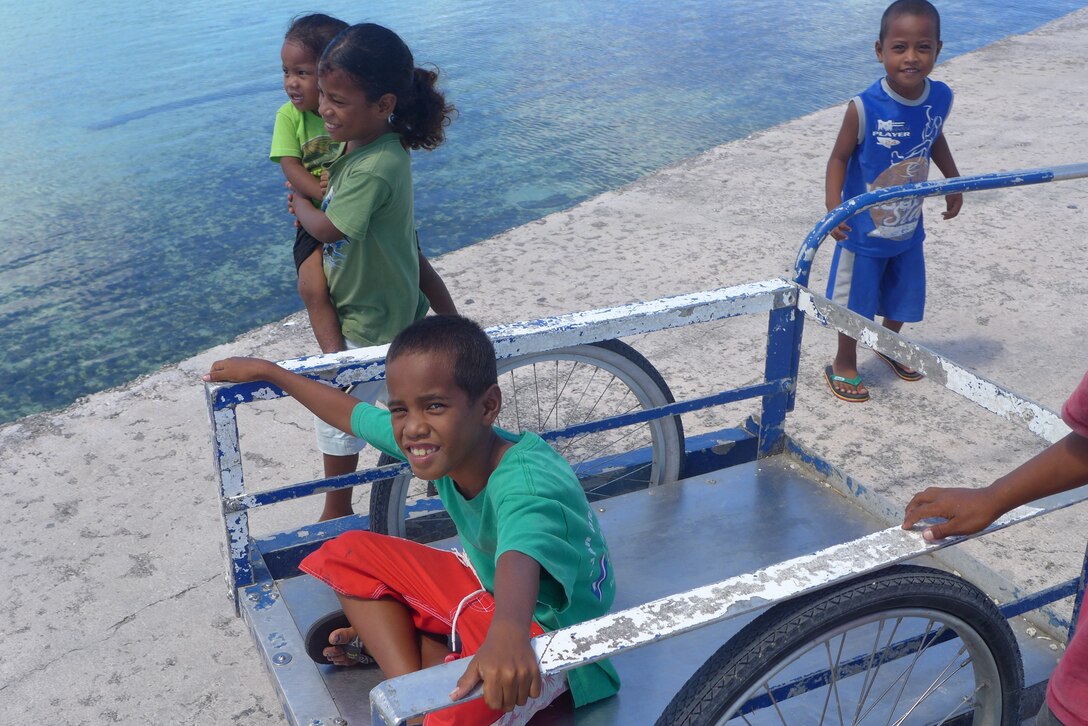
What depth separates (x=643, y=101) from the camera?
745cm

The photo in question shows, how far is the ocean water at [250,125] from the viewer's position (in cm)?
484

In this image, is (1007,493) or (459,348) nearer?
(1007,493)

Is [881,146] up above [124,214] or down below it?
above

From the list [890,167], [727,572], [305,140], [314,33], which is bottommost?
[727,572]

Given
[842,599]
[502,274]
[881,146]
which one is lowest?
[502,274]

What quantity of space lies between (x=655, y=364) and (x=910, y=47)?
4.57 feet

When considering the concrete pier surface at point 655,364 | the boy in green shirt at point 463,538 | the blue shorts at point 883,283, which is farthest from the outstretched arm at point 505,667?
the blue shorts at point 883,283

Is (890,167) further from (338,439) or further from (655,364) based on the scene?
(338,439)

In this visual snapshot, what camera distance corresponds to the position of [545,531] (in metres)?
1.71

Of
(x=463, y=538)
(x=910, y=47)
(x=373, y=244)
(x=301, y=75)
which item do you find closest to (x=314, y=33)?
(x=301, y=75)

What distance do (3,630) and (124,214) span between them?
11.6 ft

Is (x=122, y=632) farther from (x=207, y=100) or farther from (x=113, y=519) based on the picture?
(x=207, y=100)

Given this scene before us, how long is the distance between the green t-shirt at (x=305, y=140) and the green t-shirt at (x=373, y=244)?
15 cm

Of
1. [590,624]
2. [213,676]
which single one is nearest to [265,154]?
[213,676]
